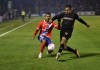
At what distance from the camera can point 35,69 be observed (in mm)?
10492

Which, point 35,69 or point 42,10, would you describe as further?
point 42,10

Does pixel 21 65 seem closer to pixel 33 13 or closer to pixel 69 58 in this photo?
pixel 69 58

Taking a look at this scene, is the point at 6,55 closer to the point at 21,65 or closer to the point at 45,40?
the point at 45,40

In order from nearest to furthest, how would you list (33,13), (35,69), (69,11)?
1. (35,69)
2. (69,11)
3. (33,13)

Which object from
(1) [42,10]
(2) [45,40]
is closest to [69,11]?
(2) [45,40]

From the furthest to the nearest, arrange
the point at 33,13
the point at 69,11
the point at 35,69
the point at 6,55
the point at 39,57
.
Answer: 1. the point at 33,13
2. the point at 6,55
3. the point at 39,57
4. the point at 69,11
5. the point at 35,69

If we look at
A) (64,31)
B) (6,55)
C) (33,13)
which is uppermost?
(64,31)

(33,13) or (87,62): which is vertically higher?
(87,62)

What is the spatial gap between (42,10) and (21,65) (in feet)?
396

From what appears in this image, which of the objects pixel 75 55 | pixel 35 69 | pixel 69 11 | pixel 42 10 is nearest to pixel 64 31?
pixel 69 11

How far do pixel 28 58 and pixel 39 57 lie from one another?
423 millimetres

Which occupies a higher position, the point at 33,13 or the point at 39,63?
the point at 39,63

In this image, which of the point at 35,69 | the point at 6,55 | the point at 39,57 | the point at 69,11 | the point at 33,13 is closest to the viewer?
the point at 35,69

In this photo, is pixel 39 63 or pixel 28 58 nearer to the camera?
pixel 39 63
